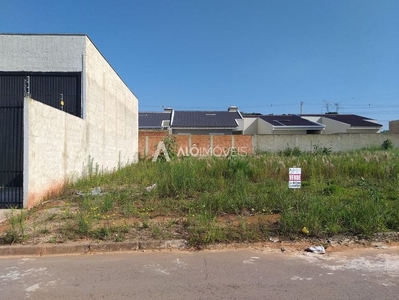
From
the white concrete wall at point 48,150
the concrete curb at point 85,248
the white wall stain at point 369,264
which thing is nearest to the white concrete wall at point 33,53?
the white concrete wall at point 48,150

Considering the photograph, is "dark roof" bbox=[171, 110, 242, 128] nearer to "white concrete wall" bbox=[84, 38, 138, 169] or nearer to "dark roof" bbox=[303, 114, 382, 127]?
"white concrete wall" bbox=[84, 38, 138, 169]

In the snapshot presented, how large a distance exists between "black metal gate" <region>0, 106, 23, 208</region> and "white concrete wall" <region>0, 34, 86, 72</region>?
3381mm

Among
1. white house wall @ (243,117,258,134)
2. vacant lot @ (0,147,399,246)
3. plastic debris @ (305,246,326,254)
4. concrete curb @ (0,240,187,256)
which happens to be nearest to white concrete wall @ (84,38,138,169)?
vacant lot @ (0,147,399,246)

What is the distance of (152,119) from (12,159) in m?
28.5

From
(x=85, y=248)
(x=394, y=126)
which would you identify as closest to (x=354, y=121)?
(x=394, y=126)

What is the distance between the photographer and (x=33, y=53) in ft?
34.6

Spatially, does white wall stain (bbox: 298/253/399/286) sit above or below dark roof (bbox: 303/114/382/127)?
below

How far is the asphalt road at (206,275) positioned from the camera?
337cm

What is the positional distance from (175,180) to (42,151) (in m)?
3.60

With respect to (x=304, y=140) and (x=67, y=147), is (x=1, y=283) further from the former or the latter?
(x=304, y=140)

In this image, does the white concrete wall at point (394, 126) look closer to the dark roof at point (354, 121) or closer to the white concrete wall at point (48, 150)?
the dark roof at point (354, 121)

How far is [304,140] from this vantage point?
83.3 ft

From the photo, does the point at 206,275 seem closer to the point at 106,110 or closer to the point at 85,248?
the point at 85,248

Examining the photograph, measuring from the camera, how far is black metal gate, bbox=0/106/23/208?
727 cm
